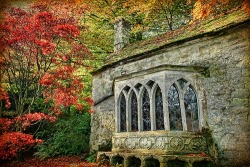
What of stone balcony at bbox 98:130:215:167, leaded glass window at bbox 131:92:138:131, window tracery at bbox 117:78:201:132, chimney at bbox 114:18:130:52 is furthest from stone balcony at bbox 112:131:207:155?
chimney at bbox 114:18:130:52

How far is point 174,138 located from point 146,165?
44.4 inches

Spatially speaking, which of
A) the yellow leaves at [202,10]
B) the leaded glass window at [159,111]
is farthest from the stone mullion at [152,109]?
the yellow leaves at [202,10]

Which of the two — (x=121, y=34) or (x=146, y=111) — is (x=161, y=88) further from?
(x=121, y=34)

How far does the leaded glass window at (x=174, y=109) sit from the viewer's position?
630cm

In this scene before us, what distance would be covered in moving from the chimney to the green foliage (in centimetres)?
433

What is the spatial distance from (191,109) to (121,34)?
655 cm

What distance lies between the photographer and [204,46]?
696 cm

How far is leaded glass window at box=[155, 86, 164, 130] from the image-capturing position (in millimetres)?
6445

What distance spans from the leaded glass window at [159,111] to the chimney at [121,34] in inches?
210

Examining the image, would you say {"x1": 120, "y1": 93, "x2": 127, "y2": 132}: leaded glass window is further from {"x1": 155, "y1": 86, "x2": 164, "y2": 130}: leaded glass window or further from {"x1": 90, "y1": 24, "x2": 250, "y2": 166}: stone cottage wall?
{"x1": 90, "y1": 24, "x2": 250, "y2": 166}: stone cottage wall

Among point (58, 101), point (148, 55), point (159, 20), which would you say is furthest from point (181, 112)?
point (159, 20)

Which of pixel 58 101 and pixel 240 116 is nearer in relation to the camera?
pixel 240 116

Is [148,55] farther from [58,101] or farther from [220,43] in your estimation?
[58,101]

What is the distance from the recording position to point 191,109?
21.5 feet
